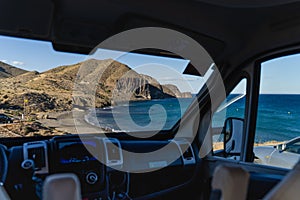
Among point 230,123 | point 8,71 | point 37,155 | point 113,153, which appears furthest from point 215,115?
point 8,71

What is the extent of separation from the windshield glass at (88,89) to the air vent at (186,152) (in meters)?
0.28

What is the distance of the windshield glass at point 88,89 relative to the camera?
7.27 feet

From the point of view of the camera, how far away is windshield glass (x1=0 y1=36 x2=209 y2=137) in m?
2.22

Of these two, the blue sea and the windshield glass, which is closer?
the windshield glass

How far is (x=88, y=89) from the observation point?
2514mm

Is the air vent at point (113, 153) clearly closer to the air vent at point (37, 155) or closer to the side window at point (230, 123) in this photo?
the air vent at point (37, 155)

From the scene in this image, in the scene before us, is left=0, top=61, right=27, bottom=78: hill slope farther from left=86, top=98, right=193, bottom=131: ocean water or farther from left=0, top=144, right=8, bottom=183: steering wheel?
left=86, top=98, right=193, bottom=131: ocean water

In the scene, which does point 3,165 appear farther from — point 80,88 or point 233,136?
point 233,136

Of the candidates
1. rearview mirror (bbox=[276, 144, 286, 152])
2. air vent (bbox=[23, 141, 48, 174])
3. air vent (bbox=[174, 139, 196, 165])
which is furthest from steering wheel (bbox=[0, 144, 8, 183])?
rearview mirror (bbox=[276, 144, 286, 152])

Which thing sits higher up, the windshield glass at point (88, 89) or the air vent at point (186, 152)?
the windshield glass at point (88, 89)

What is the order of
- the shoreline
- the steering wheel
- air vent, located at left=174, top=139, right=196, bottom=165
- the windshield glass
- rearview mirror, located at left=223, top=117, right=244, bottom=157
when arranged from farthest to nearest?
air vent, located at left=174, top=139, right=196, bottom=165
rearview mirror, located at left=223, top=117, right=244, bottom=157
the shoreline
the windshield glass
the steering wheel

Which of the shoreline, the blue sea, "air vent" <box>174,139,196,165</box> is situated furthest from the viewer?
"air vent" <box>174,139,196,165</box>

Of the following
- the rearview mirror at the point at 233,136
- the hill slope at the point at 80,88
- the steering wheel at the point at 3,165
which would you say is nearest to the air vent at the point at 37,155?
the steering wheel at the point at 3,165

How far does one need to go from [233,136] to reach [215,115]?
30 centimetres
